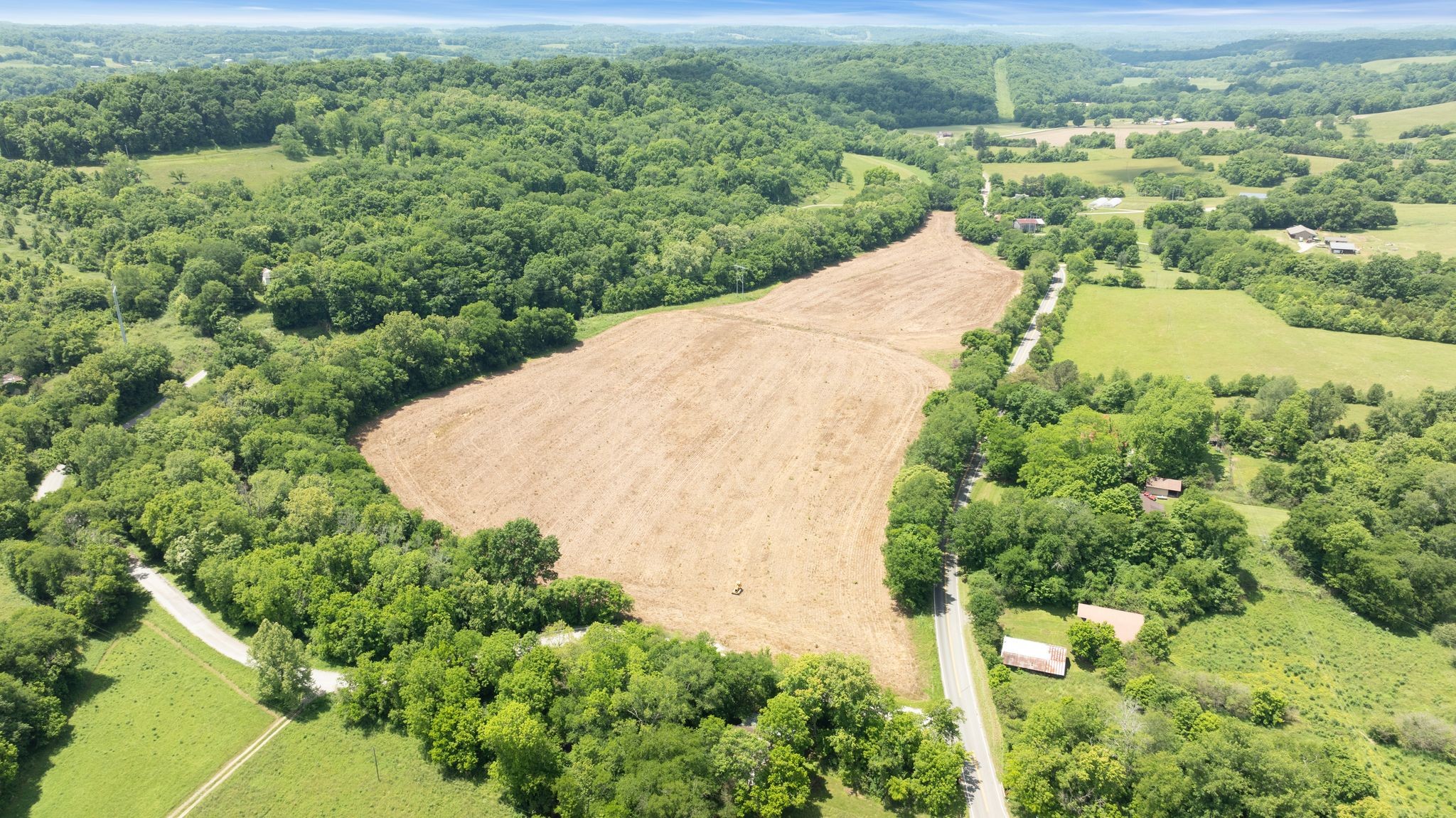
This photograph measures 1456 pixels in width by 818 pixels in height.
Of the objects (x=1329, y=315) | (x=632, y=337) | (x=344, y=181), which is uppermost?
(x=344, y=181)

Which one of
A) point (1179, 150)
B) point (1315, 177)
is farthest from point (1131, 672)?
point (1179, 150)

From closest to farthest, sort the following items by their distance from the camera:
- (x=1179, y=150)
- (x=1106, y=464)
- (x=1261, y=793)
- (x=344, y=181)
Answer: (x=1261, y=793), (x=1106, y=464), (x=344, y=181), (x=1179, y=150)

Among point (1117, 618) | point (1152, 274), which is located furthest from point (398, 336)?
point (1152, 274)

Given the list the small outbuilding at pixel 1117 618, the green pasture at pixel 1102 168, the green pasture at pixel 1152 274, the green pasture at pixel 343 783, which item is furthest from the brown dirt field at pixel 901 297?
the green pasture at pixel 343 783

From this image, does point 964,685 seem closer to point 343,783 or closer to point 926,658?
point 926,658

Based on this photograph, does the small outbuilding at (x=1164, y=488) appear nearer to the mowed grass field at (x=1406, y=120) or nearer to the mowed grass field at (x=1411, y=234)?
the mowed grass field at (x=1411, y=234)

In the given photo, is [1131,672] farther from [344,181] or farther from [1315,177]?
[1315,177]

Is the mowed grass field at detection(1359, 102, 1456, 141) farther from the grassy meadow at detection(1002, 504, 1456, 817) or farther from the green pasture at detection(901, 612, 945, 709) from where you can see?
the green pasture at detection(901, 612, 945, 709)
